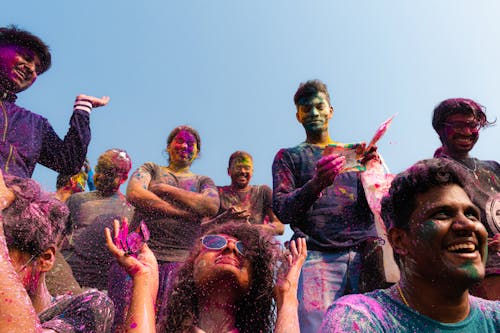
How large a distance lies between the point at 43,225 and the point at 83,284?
2.43 meters

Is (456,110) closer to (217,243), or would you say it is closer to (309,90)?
(309,90)

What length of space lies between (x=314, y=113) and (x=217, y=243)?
1.48m

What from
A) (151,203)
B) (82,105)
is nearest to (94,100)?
(82,105)

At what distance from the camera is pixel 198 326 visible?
3.40 m

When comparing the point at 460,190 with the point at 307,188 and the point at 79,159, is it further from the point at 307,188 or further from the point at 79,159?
the point at 79,159

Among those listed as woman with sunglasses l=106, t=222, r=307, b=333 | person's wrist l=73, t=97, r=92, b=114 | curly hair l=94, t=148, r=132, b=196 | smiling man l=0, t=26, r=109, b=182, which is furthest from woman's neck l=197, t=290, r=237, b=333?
curly hair l=94, t=148, r=132, b=196

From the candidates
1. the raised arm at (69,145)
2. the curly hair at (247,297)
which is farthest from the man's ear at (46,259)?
the raised arm at (69,145)

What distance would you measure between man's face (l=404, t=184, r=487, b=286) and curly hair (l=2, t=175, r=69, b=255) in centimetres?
169

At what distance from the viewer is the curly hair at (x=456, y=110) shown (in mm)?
4594

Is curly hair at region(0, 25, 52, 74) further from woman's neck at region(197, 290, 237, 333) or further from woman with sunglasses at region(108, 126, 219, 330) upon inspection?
woman's neck at region(197, 290, 237, 333)

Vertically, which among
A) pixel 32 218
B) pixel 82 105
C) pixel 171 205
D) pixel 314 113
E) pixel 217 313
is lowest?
pixel 217 313

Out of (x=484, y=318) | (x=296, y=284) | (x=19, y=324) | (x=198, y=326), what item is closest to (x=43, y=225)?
(x=19, y=324)

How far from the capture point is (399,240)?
294 centimetres

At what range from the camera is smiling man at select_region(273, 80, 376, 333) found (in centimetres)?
379
